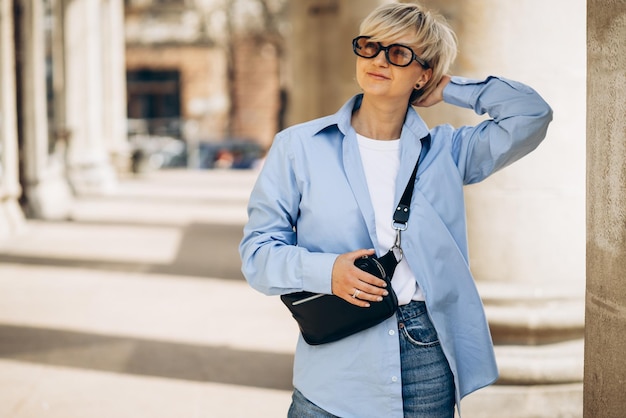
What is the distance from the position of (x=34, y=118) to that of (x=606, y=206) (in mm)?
12057

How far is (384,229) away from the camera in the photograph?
97.8 inches

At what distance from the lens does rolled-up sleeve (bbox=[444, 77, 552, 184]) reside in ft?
8.54

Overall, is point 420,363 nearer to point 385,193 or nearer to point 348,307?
point 348,307

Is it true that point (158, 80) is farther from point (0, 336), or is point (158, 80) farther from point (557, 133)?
point (557, 133)

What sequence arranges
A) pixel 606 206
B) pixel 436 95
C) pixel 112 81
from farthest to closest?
1. pixel 112 81
2. pixel 436 95
3. pixel 606 206

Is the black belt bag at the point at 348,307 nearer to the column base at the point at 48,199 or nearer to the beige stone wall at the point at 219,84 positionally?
the column base at the point at 48,199

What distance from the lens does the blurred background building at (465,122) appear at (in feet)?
14.4

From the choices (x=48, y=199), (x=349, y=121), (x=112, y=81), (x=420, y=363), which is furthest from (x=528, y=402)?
(x=112, y=81)

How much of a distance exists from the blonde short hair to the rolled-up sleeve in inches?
6.3

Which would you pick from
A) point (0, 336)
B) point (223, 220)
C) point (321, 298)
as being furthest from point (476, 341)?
point (223, 220)

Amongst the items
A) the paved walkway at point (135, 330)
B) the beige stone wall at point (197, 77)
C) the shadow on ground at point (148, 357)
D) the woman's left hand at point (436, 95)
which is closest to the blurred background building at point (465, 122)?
the woman's left hand at point (436, 95)

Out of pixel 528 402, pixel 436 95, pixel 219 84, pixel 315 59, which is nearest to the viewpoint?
pixel 436 95

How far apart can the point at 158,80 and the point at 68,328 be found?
3038 centimetres

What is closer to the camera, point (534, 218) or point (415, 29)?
point (415, 29)
